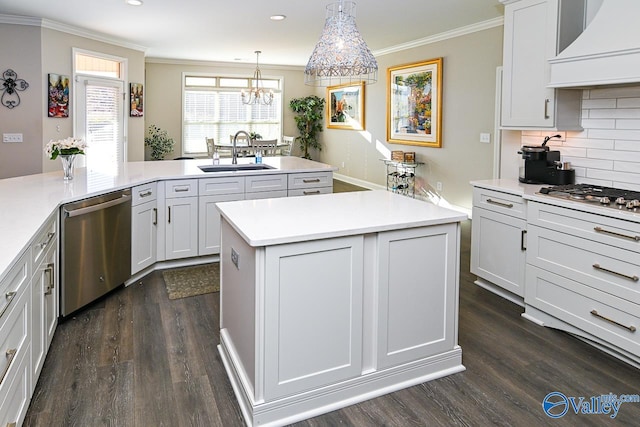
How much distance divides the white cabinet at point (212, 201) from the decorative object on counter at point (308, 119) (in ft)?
20.9

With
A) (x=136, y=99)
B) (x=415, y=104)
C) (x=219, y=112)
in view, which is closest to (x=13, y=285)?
(x=415, y=104)

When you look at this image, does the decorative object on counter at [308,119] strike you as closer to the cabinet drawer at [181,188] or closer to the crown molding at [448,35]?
the crown molding at [448,35]

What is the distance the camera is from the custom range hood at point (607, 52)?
281 centimetres

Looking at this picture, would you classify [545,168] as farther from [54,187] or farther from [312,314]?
[54,187]

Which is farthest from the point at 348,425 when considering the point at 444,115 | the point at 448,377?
the point at 444,115

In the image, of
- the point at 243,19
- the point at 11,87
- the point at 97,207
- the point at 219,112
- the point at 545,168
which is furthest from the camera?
the point at 219,112

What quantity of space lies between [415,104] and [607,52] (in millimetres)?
4335

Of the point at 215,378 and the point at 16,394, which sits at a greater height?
the point at 16,394

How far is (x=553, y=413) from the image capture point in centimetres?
218

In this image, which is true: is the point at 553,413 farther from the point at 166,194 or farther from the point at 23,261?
the point at 166,194

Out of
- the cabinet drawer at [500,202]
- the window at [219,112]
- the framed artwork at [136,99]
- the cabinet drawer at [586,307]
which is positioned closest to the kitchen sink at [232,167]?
the cabinet drawer at [500,202]

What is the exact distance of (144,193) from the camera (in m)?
3.83

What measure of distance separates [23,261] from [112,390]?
796mm

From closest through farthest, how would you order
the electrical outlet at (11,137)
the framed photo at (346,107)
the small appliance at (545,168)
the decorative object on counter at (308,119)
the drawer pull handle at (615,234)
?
the drawer pull handle at (615,234) → the small appliance at (545,168) → the electrical outlet at (11,137) → the framed photo at (346,107) → the decorative object on counter at (308,119)
